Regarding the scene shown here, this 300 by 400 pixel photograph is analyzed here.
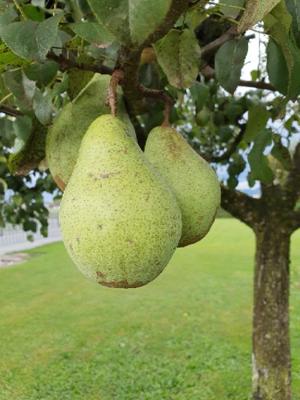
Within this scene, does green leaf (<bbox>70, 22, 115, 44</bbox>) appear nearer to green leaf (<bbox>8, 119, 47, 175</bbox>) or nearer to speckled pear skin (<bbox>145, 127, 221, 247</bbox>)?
speckled pear skin (<bbox>145, 127, 221, 247</bbox>)

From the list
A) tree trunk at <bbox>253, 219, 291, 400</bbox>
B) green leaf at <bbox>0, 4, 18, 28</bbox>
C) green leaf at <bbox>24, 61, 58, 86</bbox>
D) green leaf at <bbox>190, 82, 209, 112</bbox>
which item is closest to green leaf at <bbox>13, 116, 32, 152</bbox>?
green leaf at <bbox>24, 61, 58, 86</bbox>

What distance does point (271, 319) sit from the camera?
3.17 meters

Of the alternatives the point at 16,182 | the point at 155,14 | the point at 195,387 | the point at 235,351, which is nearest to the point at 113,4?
the point at 155,14

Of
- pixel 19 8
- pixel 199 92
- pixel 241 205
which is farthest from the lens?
pixel 241 205

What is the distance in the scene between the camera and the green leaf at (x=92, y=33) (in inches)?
33.9

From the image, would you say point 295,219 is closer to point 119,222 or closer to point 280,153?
point 280,153

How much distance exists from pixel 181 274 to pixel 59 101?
931 centimetres

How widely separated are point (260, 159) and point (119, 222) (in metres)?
0.76

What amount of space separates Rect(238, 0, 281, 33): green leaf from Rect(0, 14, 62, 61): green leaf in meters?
0.30

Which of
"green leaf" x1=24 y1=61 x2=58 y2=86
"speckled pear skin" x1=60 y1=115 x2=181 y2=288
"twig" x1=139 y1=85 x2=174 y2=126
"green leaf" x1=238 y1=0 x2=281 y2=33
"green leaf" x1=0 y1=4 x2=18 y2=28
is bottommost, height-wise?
"speckled pear skin" x1=60 y1=115 x2=181 y2=288

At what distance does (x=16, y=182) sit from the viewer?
12.5 feet

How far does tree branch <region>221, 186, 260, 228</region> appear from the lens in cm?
296

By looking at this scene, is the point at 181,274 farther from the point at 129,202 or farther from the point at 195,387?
the point at 129,202

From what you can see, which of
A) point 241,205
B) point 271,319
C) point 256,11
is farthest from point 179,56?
point 271,319
